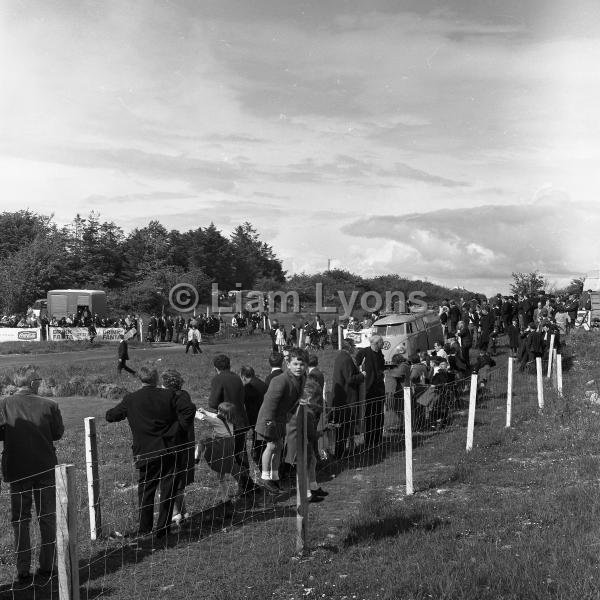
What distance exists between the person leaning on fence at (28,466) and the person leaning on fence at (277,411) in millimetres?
2630

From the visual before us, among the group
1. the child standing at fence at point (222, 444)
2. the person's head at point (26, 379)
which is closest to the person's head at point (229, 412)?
the child standing at fence at point (222, 444)

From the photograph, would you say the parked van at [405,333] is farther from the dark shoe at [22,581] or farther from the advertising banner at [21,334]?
the advertising banner at [21,334]

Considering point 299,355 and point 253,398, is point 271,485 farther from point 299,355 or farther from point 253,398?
point 299,355

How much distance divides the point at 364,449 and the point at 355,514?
364 cm

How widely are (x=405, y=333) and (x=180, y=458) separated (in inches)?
807

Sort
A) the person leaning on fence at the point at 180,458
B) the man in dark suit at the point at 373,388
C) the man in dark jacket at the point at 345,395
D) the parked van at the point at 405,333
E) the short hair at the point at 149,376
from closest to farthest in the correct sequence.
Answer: the short hair at the point at 149,376
the person leaning on fence at the point at 180,458
the man in dark jacket at the point at 345,395
the man in dark suit at the point at 373,388
the parked van at the point at 405,333

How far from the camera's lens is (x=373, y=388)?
13.1m

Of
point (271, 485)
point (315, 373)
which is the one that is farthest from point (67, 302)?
point (271, 485)

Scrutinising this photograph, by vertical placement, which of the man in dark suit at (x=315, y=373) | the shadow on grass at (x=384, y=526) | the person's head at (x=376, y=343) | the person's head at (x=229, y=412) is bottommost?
the shadow on grass at (x=384, y=526)

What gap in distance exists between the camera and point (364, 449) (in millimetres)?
12070

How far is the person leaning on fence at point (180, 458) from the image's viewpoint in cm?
817

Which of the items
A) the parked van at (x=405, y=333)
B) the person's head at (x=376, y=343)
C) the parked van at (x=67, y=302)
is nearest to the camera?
the person's head at (x=376, y=343)

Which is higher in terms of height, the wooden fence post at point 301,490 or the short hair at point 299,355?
the short hair at point 299,355

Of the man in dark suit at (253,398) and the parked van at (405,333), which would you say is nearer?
the man in dark suit at (253,398)
